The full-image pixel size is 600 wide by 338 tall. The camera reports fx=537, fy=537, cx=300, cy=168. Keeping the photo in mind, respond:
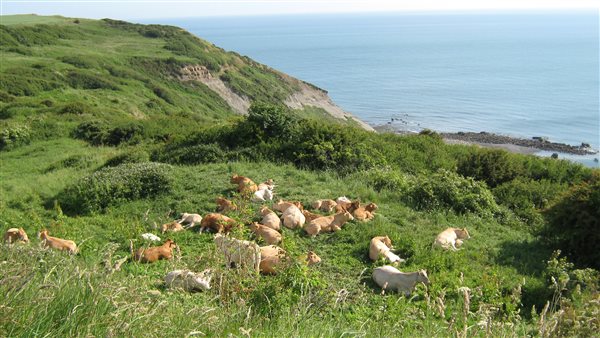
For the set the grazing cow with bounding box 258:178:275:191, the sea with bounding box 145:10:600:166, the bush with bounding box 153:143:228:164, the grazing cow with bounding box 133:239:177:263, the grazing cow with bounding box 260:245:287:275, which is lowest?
the sea with bounding box 145:10:600:166

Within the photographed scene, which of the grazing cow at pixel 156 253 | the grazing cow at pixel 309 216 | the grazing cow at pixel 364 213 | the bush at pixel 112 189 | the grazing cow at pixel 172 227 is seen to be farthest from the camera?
the bush at pixel 112 189

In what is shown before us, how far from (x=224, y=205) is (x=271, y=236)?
2510 mm

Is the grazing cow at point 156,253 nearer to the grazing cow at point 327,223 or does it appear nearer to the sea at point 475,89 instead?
the grazing cow at point 327,223

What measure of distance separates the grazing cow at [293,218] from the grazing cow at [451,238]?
276 cm

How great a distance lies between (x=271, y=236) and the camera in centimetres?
1002

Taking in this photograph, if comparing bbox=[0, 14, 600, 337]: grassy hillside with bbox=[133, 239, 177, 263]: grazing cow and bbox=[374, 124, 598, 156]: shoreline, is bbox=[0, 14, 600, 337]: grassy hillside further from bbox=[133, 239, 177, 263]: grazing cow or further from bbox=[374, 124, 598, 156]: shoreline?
bbox=[374, 124, 598, 156]: shoreline

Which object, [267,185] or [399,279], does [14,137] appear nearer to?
[267,185]

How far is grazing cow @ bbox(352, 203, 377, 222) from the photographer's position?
38.3 ft

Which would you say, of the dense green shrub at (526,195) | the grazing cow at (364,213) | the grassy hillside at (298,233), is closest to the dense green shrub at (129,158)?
the grassy hillside at (298,233)

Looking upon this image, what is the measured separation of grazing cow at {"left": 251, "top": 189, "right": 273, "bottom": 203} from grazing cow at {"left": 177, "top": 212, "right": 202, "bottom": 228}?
5.74 feet

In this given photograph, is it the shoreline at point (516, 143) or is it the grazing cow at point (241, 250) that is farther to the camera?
the shoreline at point (516, 143)

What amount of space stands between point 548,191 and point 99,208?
13733 mm

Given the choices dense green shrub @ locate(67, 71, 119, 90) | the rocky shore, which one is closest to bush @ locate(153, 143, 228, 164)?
dense green shrub @ locate(67, 71, 119, 90)

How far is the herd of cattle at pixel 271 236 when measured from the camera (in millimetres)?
6934
